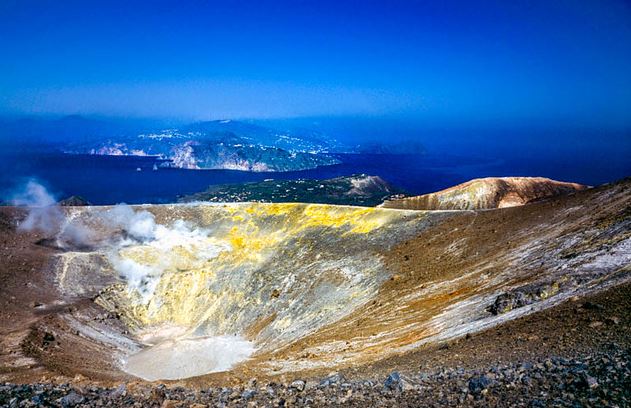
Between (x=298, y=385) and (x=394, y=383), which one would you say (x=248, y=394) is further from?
(x=394, y=383)

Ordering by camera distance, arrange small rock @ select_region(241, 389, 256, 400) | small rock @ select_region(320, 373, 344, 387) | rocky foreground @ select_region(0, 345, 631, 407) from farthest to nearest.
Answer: small rock @ select_region(320, 373, 344, 387)
small rock @ select_region(241, 389, 256, 400)
rocky foreground @ select_region(0, 345, 631, 407)

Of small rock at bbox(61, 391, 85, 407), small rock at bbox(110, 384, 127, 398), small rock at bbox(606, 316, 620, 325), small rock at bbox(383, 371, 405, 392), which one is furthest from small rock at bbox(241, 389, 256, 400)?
small rock at bbox(606, 316, 620, 325)

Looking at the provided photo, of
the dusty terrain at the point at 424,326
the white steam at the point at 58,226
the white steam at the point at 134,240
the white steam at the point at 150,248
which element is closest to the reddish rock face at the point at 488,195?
the white steam at the point at 150,248

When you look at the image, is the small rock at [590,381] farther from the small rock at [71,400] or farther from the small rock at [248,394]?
the small rock at [71,400]

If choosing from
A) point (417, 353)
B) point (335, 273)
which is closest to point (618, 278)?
point (417, 353)

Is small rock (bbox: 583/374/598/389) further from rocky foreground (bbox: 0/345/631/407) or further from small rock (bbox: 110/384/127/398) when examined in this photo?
small rock (bbox: 110/384/127/398)

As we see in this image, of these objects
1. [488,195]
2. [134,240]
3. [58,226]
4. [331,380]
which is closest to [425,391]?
[331,380]
